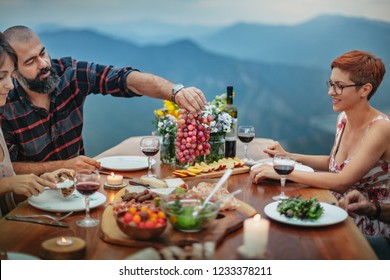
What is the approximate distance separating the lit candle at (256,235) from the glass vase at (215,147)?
0.93 meters

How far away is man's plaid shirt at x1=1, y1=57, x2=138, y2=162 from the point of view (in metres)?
2.21

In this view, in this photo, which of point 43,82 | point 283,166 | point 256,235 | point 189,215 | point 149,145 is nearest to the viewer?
point 256,235

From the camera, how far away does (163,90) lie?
216cm

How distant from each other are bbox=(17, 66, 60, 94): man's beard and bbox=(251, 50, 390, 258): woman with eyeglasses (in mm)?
1021

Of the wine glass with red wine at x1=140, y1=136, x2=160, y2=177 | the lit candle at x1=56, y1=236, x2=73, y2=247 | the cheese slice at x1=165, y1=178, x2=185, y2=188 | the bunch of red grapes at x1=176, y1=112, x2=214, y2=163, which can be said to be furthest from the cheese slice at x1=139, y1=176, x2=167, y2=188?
the lit candle at x1=56, y1=236, x2=73, y2=247

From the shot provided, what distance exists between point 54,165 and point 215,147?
0.68 metres

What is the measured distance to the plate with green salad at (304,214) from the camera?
1.37 meters

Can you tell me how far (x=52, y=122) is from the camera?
2.32m

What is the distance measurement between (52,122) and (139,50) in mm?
1899

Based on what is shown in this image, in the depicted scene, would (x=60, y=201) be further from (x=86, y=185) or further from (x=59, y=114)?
(x=59, y=114)

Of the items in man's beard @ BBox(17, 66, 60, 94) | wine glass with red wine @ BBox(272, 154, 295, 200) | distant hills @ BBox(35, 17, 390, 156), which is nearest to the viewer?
wine glass with red wine @ BBox(272, 154, 295, 200)

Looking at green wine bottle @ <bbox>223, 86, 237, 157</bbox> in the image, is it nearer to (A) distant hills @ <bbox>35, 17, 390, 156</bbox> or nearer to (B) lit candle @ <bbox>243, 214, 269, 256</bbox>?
(B) lit candle @ <bbox>243, 214, 269, 256</bbox>

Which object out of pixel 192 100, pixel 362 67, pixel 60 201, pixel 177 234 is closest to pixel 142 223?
pixel 177 234
